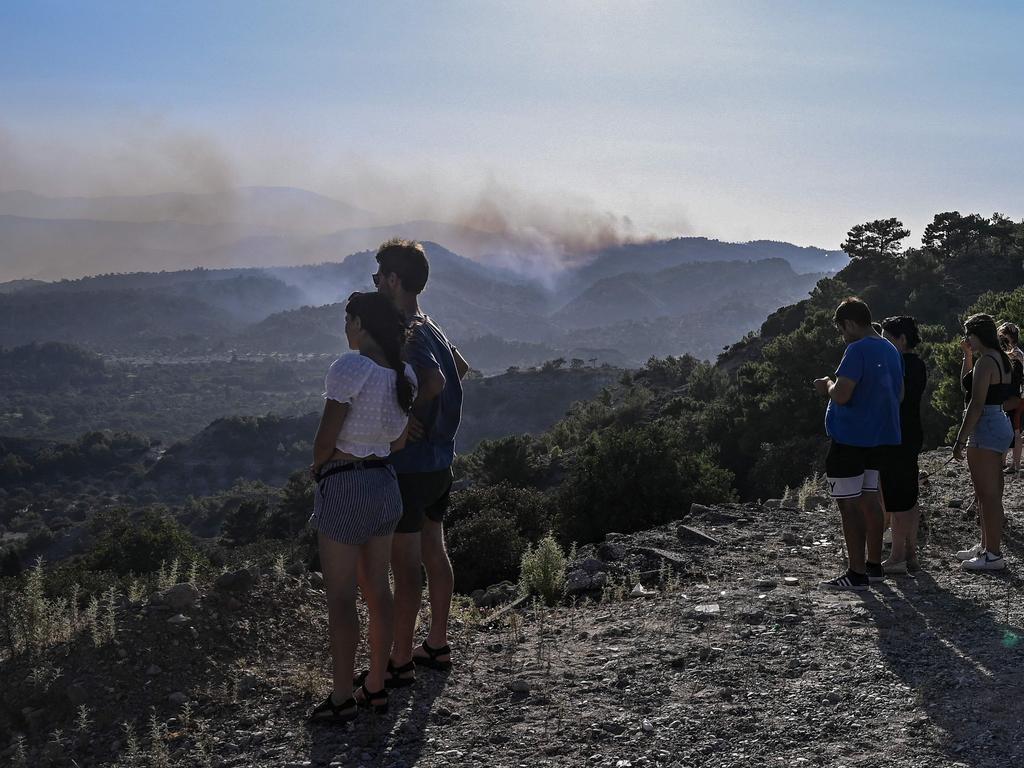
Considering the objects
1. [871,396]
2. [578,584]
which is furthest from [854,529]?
[578,584]

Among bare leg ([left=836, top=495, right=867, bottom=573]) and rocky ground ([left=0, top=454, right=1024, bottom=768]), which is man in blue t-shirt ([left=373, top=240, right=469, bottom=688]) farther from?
bare leg ([left=836, top=495, right=867, bottom=573])

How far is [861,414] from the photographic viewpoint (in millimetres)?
5375

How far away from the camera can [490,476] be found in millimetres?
27000

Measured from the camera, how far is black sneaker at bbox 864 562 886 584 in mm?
5824

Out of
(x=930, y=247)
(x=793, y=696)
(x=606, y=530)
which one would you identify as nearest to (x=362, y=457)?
(x=793, y=696)

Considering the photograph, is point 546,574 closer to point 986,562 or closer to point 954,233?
point 986,562

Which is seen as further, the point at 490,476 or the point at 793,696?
the point at 490,476

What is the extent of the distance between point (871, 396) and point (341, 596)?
3.46 metres

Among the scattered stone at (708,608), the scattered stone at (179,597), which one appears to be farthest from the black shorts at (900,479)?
the scattered stone at (179,597)

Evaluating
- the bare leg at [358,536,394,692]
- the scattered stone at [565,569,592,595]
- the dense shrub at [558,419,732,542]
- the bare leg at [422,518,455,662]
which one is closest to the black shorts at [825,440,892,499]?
the scattered stone at [565,569,592,595]

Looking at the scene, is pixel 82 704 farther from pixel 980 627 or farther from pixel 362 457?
pixel 980 627

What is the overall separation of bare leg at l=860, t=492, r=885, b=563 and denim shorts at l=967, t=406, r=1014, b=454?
1007 millimetres

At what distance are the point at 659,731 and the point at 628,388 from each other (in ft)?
174

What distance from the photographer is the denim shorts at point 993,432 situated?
19.4ft
